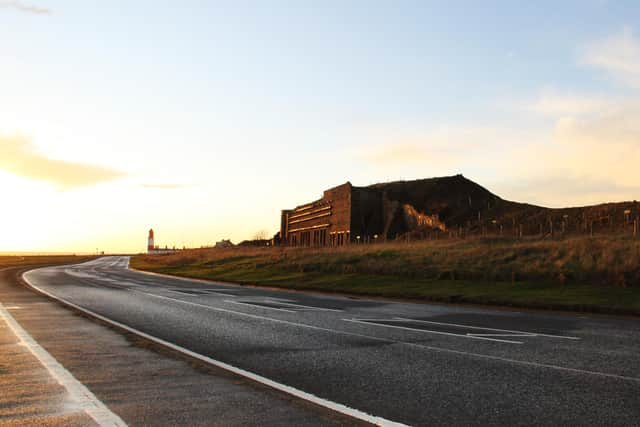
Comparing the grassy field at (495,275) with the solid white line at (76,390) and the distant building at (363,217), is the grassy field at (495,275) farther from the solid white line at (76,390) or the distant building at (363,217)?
the distant building at (363,217)

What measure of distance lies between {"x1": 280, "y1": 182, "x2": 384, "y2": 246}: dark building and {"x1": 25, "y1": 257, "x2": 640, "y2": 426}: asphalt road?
60.8 m

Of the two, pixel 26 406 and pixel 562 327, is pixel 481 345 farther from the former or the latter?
pixel 26 406

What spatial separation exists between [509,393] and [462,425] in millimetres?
1663

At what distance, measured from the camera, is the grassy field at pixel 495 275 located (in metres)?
20.7

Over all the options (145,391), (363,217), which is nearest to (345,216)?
(363,217)

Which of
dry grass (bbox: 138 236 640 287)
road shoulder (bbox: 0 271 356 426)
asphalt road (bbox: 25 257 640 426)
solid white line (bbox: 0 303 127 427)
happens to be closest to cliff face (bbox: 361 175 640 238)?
dry grass (bbox: 138 236 640 287)

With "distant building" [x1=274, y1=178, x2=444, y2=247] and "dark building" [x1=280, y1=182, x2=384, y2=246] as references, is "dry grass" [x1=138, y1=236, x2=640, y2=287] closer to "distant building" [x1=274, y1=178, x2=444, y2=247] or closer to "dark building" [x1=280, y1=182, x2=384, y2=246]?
"distant building" [x1=274, y1=178, x2=444, y2=247]

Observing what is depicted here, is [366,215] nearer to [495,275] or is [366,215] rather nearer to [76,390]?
[495,275]

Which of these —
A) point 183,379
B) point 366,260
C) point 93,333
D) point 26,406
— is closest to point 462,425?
point 183,379

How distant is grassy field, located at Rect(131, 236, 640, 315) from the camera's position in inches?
814

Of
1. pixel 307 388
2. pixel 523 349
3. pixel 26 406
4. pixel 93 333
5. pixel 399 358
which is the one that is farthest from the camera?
pixel 93 333

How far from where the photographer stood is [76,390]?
6.82 metres

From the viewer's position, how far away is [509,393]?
6941 mm

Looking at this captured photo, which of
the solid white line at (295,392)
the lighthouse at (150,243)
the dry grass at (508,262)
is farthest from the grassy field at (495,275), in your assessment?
the lighthouse at (150,243)
